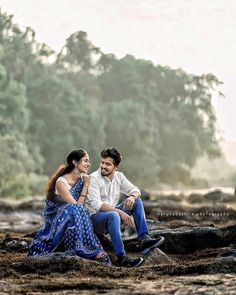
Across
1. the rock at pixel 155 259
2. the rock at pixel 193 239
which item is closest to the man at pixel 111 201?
the rock at pixel 155 259

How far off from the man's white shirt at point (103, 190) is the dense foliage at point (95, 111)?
32.9 metres

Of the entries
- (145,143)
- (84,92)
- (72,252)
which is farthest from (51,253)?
(84,92)

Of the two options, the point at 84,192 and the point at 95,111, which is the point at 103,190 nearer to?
the point at 84,192

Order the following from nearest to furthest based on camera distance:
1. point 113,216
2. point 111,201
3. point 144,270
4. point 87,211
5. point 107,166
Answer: point 144,270 → point 113,216 → point 87,211 → point 107,166 → point 111,201

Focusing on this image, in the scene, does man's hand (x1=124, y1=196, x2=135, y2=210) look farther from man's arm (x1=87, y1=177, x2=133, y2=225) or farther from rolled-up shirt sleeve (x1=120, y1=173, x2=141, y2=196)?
rolled-up shirt sleeve (x1=120, y1=173, x2=141, y2=196)

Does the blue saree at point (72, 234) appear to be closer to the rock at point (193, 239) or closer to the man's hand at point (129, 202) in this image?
the man's hand at point (129, 202)

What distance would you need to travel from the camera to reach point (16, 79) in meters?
51.8

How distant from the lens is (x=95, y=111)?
5694cm

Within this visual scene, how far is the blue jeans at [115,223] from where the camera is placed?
930 cm

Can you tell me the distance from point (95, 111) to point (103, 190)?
155 ft

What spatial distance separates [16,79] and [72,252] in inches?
1707

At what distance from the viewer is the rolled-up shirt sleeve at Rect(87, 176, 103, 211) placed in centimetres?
960

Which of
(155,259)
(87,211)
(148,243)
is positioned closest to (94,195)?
(87,211)

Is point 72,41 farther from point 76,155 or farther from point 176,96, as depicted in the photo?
point 76,155
